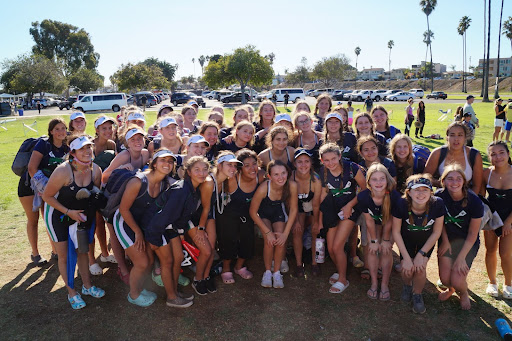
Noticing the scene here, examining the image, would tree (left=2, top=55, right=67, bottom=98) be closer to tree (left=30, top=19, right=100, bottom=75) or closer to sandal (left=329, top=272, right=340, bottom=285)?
tree (left=30, top=19, right=100, bottom=75)

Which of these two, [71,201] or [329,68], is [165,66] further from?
[71,201]

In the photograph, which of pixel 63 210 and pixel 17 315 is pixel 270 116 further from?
pixel 17 315

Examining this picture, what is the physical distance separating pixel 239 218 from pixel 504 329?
112 inches

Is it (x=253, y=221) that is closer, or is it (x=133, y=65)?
(x=253, y=221)

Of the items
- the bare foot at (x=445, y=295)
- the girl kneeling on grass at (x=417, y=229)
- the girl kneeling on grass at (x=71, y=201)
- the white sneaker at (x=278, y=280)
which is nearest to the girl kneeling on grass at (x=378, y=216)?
the girl kneeling on grass at (x=417, y=229)

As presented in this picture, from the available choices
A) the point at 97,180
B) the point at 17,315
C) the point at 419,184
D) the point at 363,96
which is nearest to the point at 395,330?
the point at 419,184

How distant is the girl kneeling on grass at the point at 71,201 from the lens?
3.59m

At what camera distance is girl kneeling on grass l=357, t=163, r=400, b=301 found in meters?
3.80

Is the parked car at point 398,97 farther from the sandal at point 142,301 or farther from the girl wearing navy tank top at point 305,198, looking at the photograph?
the sandal at point 142,301

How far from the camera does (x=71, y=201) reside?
3.68 metres

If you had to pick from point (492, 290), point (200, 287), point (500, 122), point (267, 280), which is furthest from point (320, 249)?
point (500, 122)

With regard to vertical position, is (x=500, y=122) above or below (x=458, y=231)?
above

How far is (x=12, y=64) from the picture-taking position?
52.5 m

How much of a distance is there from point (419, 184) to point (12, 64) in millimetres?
64048
